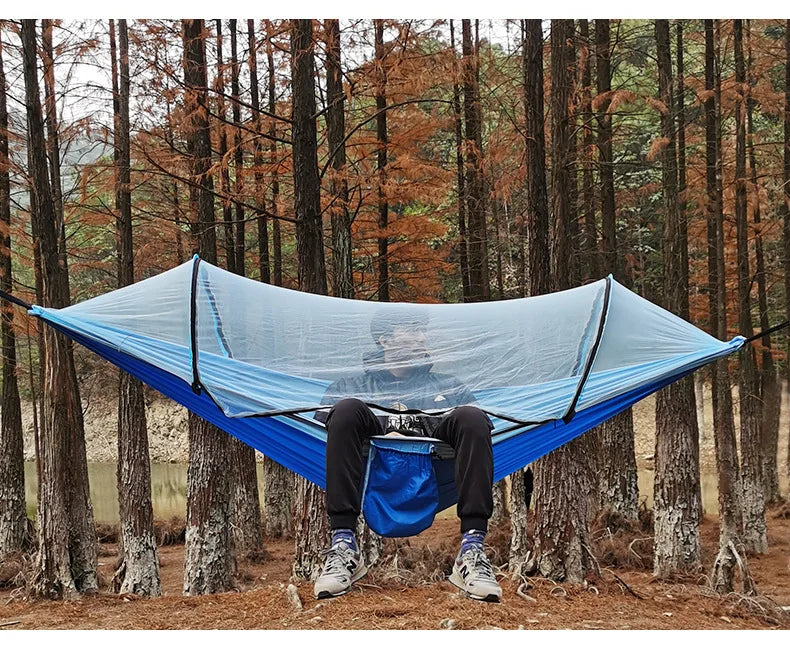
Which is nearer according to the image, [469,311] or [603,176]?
[469,311]

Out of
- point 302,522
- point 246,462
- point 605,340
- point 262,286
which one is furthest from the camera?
point 246,462

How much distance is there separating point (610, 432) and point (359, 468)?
4876 millimetres

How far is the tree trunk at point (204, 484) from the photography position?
17.7ft

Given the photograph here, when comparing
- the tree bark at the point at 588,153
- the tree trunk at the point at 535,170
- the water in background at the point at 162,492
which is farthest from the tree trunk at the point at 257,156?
the water in background at the point at 162,492

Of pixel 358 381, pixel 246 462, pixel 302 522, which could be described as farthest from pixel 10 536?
pixel 358 381

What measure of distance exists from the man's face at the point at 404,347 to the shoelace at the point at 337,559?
75 centimetres

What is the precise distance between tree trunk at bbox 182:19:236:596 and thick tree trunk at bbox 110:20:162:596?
0.31 meters

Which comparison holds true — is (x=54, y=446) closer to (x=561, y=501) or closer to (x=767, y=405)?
(x=561, y=501)

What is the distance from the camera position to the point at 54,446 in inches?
170

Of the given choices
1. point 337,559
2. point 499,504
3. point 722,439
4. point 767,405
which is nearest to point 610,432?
point 499,504

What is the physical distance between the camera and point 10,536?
21.9 feet

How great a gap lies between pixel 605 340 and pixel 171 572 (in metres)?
5.12

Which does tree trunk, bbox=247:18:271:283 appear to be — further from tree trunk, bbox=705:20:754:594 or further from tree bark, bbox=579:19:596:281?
tree trunk, bbox=705:20:754:594
